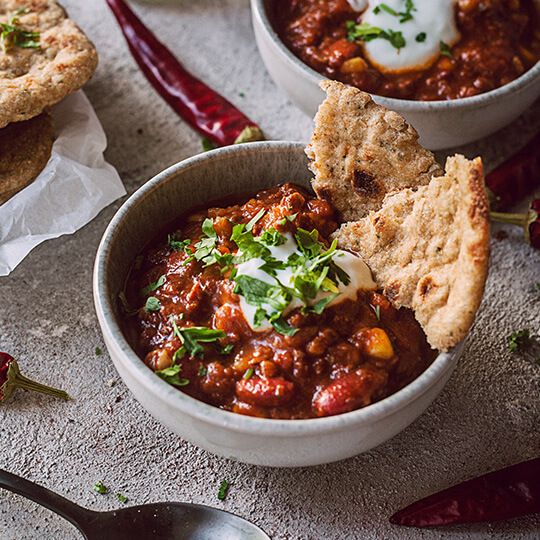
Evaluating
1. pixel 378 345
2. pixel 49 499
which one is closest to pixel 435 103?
pixel 378 345

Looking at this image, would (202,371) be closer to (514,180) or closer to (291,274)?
(291,274)

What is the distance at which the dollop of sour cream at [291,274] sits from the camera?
2859 millimetres

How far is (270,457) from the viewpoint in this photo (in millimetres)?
2791

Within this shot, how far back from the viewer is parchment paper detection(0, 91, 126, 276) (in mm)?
3650

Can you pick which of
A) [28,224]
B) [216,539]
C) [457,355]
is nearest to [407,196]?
[457,355]

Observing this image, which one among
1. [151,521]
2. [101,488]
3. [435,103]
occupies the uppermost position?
[435,103]

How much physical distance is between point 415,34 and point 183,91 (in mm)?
1153

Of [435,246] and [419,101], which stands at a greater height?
[435,246]

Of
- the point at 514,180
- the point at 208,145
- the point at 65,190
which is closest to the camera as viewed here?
the point at 65,190

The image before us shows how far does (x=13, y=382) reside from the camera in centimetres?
329

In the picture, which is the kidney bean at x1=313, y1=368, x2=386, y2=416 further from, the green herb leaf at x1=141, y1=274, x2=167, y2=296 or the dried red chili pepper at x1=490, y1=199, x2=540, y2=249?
the dried red chili pepper at x1=490, y1=199, x2=540, y2=249

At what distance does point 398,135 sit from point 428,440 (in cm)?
111

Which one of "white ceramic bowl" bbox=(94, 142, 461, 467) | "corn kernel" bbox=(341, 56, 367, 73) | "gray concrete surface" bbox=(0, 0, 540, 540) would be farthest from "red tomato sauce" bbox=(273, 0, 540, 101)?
"white ceramic bowl" bbox=(94, 142, 461, 467)

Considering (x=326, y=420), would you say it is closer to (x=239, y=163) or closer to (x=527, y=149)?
(x=239, y=163)
